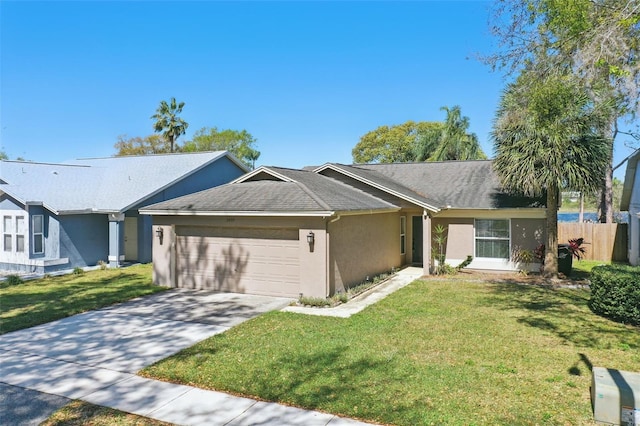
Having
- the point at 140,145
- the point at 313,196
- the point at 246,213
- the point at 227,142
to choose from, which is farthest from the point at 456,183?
the point at 140,145

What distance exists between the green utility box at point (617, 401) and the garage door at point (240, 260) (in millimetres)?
7888

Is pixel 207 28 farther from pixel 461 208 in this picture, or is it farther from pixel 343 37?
pixel 461 208

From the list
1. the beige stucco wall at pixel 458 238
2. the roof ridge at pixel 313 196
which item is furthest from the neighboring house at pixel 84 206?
the beige stucco wall at pixel 458 238

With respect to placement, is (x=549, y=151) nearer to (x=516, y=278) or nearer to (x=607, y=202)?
(x=516, y=278)

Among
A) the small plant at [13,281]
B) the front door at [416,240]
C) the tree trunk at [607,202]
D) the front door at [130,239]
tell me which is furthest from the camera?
the tree trunk at [607,202]

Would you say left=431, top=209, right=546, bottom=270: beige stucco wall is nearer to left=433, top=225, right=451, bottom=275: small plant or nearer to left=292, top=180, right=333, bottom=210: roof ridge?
left=433, top=225, right=451, bottom=275: small plant

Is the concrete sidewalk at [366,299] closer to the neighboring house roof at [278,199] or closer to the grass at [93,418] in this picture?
the neighboring house roof at [278,199]

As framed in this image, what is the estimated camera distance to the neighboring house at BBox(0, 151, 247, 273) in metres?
17.3

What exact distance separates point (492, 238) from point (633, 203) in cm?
794

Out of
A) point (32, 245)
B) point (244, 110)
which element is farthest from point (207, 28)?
point (244, 110)

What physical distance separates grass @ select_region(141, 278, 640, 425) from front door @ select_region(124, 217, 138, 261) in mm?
12498

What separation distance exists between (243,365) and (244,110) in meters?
41.0

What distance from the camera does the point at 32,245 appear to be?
17.0 m

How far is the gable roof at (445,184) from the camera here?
16297 mm
